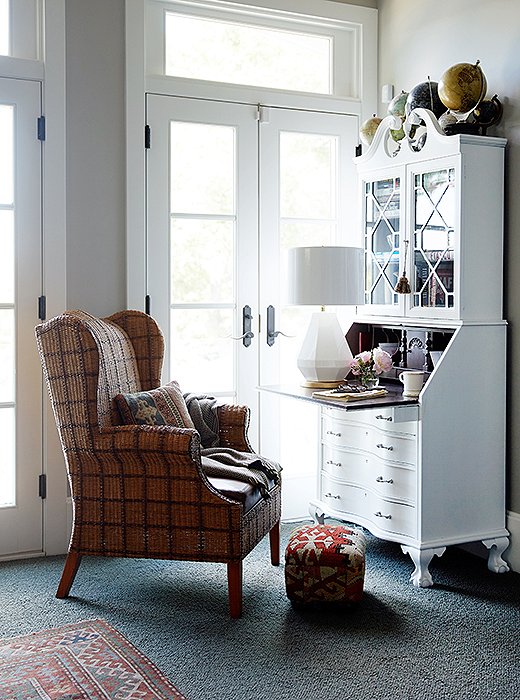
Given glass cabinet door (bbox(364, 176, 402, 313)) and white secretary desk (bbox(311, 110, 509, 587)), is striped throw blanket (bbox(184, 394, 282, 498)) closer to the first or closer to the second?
white secretary desk (bbox(311, 110, 509, 587))

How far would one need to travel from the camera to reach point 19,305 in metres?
3.76

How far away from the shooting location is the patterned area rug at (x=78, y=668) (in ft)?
8.07

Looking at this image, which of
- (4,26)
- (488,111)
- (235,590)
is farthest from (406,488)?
(4,26)

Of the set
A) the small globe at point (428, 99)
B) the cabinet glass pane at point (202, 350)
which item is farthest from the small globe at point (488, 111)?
the cabinet glass pane at point (202, 350)

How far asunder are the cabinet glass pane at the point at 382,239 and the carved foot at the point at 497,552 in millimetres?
1143

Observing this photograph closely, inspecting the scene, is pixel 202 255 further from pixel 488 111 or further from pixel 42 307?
pixel 488 111

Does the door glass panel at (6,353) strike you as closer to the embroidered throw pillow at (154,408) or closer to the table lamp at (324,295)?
the embroidered throw pillow at (154,408)

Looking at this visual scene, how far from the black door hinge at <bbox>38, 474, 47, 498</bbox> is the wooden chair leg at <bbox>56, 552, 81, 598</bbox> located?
2.23 feet

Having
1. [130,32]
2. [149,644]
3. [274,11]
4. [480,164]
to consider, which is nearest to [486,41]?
[480,164]

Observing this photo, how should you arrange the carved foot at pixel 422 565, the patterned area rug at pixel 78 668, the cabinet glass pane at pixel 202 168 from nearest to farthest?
the patterned area rug at pixel 78 668 < the carved foot at pixel 422 565 < the cabinet glass pane at pixel 202 168

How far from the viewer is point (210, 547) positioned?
3043 mm

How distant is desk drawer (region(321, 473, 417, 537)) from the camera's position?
3.45 meters

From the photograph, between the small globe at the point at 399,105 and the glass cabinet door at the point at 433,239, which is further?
the small globe at the point at 399,105

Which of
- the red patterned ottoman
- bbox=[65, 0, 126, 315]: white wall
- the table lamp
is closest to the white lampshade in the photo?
the table lamp
